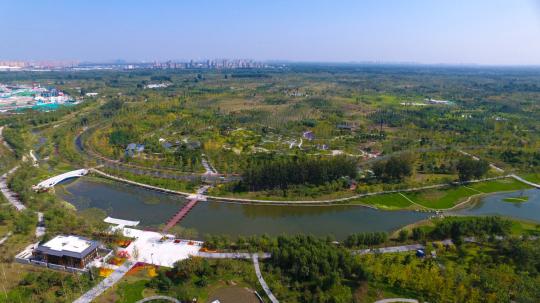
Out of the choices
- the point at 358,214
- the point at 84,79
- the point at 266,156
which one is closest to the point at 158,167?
the point at 266,156

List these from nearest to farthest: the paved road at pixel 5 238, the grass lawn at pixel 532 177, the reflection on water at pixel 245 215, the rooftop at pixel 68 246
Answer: the rooftop at pixel 68 246
the paved road at pixel 5 238
the reflection on water at pixel 245 215
the grass lawn at pixel 532 177

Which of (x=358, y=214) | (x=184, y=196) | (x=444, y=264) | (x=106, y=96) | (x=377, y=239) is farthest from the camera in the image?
(x=106, y=96)

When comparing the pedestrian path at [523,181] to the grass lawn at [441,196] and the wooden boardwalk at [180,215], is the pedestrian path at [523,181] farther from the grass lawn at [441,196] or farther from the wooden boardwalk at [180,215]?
the wooden boardwalk at [180,215]

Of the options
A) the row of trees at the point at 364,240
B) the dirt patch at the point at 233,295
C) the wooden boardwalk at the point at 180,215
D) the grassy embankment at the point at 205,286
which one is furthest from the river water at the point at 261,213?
the dirt patch at the point at 233,295

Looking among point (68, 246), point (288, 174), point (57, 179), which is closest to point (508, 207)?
point (288, 174)

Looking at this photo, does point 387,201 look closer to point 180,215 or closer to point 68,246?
point 180,215

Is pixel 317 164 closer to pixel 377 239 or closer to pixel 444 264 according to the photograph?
pixel 377 239

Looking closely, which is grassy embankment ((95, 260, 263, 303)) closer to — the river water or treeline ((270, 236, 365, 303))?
treeline ((270, 236, 365, 303))
